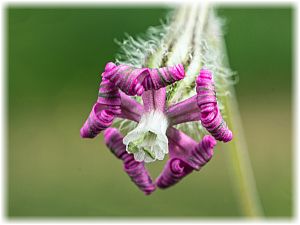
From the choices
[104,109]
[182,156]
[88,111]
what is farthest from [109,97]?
[88,111]

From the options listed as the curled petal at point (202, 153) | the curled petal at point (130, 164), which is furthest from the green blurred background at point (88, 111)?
the curled petal at point (202, 153)

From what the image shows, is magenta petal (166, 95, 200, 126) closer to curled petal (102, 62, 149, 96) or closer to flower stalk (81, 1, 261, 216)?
flower stalk (81, 1, 261, 216)

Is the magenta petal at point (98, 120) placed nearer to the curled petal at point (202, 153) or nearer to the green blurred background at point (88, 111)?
the curled petal at point (202, 153)

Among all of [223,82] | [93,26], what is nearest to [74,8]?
[93,26]

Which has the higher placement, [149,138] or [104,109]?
[104,109]

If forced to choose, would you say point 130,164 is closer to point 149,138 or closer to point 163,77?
point 149,138

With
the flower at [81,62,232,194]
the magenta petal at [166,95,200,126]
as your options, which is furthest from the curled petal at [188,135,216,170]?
the magenta petal at [166,95,200,126]

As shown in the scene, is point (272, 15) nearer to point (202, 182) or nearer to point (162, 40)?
point (202, 182)

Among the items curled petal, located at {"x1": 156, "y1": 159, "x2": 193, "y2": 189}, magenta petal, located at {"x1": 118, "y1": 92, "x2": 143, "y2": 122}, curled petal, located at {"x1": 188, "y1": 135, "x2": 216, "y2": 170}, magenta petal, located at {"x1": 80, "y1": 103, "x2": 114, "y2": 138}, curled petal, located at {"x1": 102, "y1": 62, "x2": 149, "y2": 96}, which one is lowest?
curled petal, located at {"x1": 156, "y1": 159, "x2": 193, "y2": 189}
